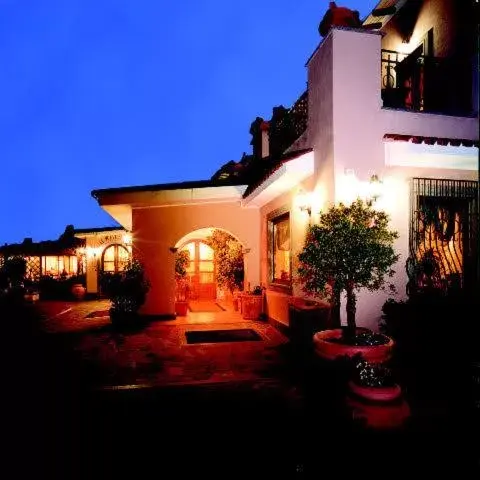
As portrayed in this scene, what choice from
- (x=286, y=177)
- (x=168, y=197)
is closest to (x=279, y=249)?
(x=286, y=177)

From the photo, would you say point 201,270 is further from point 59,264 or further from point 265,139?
point 59,264

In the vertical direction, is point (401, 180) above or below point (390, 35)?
below

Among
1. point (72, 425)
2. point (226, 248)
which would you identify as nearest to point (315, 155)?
point (72, 425)

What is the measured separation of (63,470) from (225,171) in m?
15.7

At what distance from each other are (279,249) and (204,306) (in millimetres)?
5135

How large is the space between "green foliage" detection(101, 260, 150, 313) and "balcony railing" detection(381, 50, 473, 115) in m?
7.53

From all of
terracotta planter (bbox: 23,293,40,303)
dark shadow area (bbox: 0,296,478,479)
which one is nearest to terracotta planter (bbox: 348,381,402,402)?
dark shadow area (bbox: 0,296,478,479)

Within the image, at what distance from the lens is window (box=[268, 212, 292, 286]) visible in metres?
10.4

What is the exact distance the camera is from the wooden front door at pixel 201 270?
16891 millimetres

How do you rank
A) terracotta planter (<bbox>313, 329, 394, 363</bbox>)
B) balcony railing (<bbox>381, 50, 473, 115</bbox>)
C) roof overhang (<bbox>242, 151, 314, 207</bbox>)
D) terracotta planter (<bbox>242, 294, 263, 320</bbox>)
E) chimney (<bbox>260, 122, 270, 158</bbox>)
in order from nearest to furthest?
1. terracotta planter (<bbox>313, 329, 394, 363</bbox>)
2. roof overhang (<bbox>242, 151, 314, 207</bbox>)
3. balcony railing (<bbox>381, 50, 473, 115</bbox>)
4. terracotta planter (<bbox>242, 294, 263, 320</bbox>)
5. chimney (<bbox>260, 122, 270, 158</bbox>)

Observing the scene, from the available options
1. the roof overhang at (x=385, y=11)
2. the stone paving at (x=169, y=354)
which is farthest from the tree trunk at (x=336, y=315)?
the roof overhang at (x=385, y=11)

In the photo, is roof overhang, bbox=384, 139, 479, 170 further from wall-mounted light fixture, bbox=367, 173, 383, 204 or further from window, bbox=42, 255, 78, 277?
window, bbox=42, 255, 78, 277

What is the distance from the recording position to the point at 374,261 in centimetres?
562

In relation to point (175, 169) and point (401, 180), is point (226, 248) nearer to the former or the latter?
point (401, 180)
